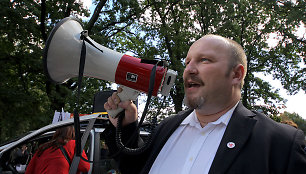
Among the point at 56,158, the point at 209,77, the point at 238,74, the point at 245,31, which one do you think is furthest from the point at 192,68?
the point at 245,31

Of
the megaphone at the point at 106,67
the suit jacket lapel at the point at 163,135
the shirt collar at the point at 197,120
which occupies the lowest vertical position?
the suit jacket lapel at the point at 163,135

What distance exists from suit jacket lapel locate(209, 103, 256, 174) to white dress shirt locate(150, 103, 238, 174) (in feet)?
0.24

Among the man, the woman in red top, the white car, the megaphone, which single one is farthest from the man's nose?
the woman in red top

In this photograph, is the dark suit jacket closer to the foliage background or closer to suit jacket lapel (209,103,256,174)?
suit jacket lapel (209,103,256,174)

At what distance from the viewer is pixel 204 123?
66.3 inches

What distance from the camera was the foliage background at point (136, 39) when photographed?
9633 millimetres

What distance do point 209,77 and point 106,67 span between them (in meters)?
0.65

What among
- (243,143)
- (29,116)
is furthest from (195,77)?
(29,116)

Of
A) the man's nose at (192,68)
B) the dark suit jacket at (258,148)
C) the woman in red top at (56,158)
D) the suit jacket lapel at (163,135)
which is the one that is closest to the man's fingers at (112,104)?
the suit jacket lapel at (163,135)

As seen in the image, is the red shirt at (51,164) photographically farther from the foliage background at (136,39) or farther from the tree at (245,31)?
the tree at (245,31)

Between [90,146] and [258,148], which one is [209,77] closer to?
[258,148]

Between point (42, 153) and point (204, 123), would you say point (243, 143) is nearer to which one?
point (204, 123)

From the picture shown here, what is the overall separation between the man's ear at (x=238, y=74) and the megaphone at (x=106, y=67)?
38 centimetres

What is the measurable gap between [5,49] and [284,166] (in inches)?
447
